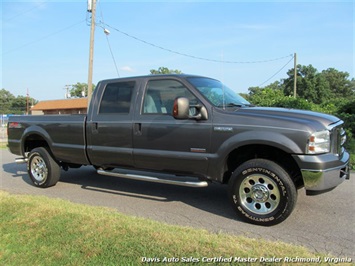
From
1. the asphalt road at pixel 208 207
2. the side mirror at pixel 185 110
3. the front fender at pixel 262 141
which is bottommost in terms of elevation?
the asphalt road at pixel 208 207

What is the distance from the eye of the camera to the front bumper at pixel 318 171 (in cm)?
390

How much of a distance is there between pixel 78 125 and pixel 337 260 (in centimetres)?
452

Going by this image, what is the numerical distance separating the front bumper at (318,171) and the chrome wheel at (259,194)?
1.30ft

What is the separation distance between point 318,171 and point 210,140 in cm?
142

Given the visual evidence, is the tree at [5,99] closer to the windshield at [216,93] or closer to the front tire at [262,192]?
the windshield at [216,93]

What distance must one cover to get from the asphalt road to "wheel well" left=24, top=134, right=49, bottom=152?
31.1 inches

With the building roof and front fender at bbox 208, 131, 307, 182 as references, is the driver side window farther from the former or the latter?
the building roof

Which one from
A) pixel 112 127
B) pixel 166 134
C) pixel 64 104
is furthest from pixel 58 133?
pixel 64 104

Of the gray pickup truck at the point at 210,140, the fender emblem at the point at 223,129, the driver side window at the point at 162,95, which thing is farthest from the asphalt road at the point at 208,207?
the driver side window at the point at 162,95

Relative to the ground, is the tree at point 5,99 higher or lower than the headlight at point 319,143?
higher

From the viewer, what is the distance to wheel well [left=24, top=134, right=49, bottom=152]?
6.78 metres

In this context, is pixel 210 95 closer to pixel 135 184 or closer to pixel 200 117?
pixel 200 117

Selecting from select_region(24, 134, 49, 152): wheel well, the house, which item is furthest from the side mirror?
the house

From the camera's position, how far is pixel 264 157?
14.9 ft
